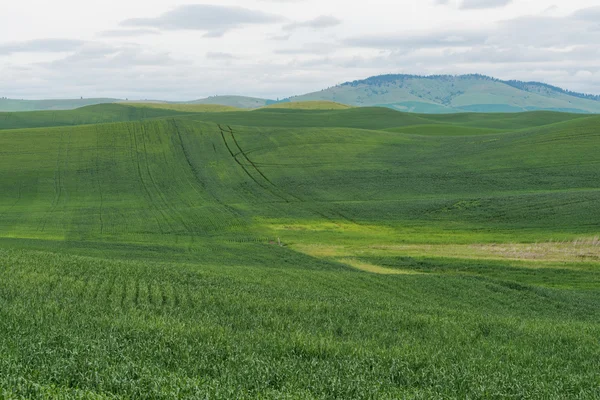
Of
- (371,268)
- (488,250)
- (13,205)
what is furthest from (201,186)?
(488,250)

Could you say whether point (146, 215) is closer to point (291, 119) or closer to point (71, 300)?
point (71, 300)

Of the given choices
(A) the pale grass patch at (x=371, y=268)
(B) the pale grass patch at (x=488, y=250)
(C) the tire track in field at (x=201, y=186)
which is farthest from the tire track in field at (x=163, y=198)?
(A) the pale grass patch at (x=371, y=268)

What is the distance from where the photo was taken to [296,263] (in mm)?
37906

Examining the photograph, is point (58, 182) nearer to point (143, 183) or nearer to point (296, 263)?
point (143, 183)

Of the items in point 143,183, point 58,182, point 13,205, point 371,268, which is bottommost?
point 371,268

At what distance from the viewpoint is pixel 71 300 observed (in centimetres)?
1844

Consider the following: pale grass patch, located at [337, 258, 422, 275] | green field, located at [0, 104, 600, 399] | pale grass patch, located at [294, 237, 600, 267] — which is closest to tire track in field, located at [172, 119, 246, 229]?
green field, located at [0, 104, 600, 399]

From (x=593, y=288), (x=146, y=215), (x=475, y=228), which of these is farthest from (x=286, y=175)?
(x=593, y=288)

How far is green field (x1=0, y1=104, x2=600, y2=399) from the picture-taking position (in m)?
12.7

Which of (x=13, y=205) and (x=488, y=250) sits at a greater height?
(x=13, y=205)

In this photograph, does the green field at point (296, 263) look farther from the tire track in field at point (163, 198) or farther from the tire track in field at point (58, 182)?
the tire track in field at point (58, 182)

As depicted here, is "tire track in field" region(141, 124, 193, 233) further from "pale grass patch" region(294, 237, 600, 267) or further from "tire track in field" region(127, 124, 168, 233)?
"pale grass patch" region(294, 237, 600, 267)

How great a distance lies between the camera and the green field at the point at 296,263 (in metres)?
12.7

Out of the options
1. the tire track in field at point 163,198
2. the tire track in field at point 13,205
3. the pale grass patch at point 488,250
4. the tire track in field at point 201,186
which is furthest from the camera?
the tire track in field at point 13,205
